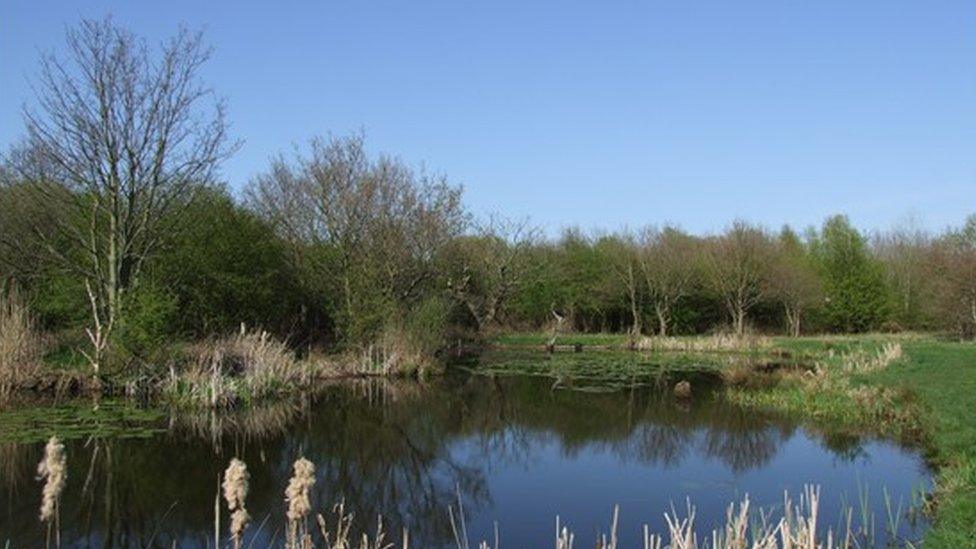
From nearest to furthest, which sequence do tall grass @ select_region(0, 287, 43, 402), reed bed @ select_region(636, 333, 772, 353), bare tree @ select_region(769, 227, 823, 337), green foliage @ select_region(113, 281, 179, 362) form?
1. tall grass @ select_region(0, 287, 43, 402)
2. green foliage @ select_region(113, 281, 179, 362)
3. reed bed @ select_region(636, 333, 772, 353)
4. bare tree @ select_region(769, 227, 823, 337)

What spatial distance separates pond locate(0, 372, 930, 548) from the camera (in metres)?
9.80

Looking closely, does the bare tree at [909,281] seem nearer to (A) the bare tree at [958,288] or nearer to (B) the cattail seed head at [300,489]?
(A) the bare tree at [958,288]

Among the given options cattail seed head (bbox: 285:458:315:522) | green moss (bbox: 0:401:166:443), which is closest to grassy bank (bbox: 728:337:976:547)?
cattail seed head (bbox: 285:458:315:522)

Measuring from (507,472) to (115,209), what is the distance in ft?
40.5

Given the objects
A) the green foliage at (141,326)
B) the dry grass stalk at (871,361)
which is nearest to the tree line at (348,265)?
the green foliage at (141,326)

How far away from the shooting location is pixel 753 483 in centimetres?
1251

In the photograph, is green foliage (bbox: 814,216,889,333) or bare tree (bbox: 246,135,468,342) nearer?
bare tree (bbox: 246,135,468,342)

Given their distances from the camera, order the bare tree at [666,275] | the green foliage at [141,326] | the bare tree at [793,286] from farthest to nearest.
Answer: the bare tree at [666,275] < the bare tree at [793,286] < the green foliage at [141,326]

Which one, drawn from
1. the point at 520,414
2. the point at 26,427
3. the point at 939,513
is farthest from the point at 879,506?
the point at 26,427

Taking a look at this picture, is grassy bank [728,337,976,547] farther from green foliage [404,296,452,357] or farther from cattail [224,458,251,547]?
green foliage [404,296,452,357]

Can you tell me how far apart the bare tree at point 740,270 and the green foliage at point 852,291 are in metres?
4.54

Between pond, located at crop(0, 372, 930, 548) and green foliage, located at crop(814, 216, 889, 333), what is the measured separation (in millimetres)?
27924

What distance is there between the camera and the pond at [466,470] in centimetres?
980

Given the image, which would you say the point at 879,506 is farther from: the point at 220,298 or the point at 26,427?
the point at 220,298
